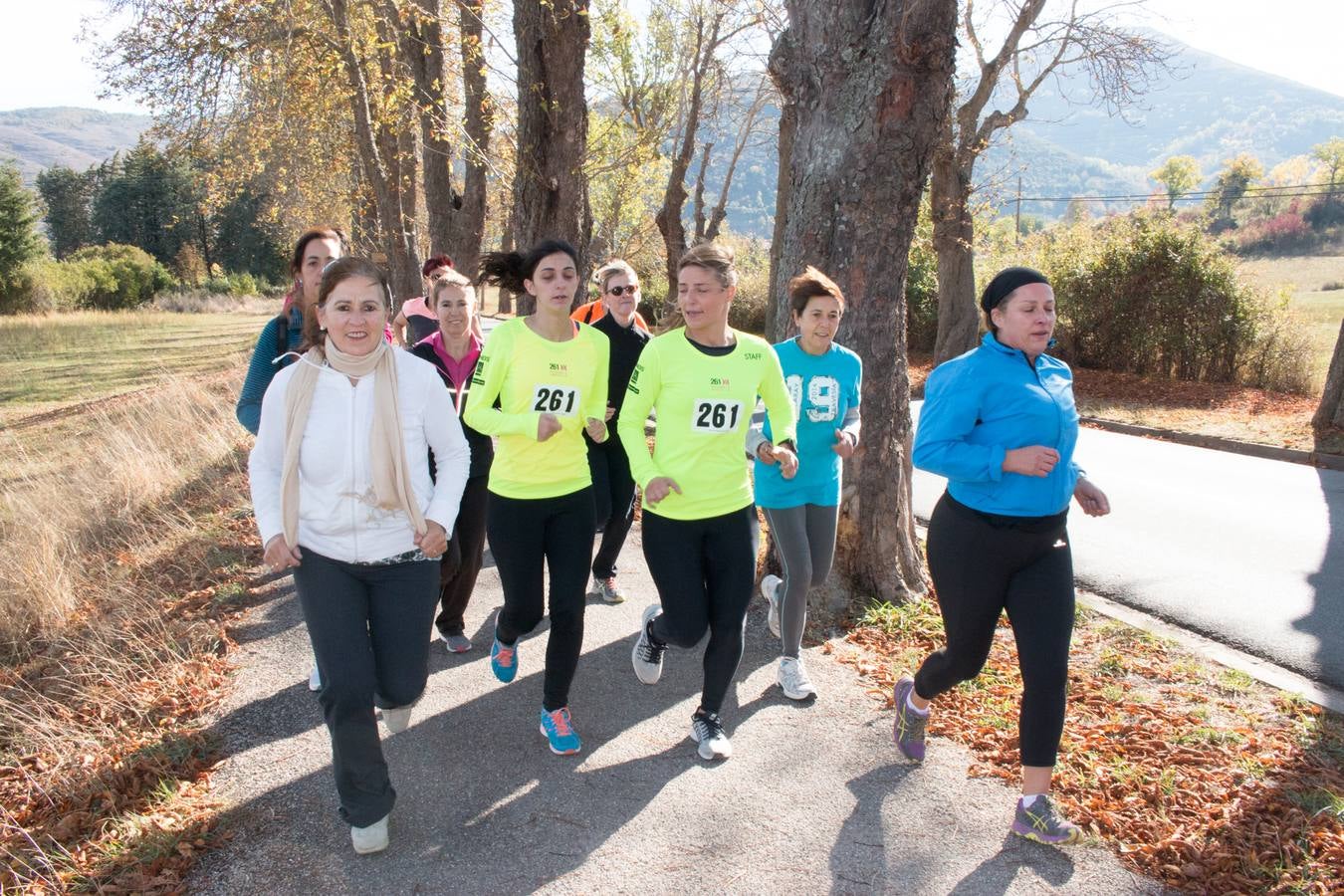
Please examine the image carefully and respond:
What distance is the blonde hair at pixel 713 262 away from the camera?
3691 mm

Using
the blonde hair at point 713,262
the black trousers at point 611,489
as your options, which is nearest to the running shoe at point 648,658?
the black trousers at point 611,489

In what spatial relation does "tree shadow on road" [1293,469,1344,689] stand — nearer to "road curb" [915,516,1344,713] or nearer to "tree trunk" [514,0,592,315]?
"road curb" [915,516,1344,713]

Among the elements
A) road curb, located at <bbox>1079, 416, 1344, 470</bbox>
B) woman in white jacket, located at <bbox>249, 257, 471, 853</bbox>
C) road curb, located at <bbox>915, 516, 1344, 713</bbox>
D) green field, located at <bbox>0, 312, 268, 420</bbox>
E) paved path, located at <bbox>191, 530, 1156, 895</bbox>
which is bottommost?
green field, located at <bbox>0, 312, 268, 420</bbox>

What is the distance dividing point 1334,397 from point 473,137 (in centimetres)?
1278

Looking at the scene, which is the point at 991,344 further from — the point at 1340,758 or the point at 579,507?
the point at 1340,758

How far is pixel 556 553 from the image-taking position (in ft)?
12.9

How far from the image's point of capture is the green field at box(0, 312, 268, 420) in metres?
21.0

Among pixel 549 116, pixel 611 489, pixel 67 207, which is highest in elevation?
pixel 67 207

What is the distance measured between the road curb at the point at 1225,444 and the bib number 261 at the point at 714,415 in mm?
11025

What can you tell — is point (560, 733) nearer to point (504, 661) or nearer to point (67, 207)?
point (504, 661)

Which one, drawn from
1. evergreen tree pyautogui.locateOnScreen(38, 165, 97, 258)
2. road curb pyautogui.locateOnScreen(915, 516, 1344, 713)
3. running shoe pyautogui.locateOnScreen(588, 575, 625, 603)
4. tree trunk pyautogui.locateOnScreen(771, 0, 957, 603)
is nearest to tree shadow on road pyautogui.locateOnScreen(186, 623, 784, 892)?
running shoe pyautogui.locateOnScreen(588, 575, 625, 603)

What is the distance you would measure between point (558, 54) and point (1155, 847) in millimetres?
7974

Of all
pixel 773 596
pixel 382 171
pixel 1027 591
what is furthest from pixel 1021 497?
pixel 382 171

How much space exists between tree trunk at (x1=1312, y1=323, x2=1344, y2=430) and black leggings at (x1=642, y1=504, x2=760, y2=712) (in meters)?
12.2
